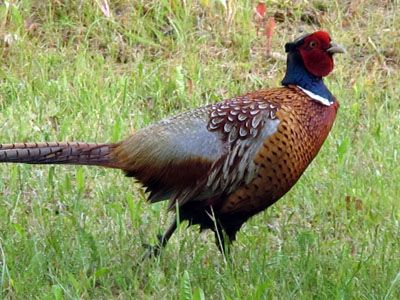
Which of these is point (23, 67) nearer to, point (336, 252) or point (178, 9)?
point (178, 9)

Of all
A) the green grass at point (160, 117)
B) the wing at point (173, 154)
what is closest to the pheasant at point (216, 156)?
the wing at point (173, 154)

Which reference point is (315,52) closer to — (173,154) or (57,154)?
(173,154)

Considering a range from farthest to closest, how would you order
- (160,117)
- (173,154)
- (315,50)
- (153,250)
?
1. (160,117)
2. (315,50)
3. (153,250)
4. (173,154)

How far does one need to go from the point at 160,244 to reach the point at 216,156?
1.51ft

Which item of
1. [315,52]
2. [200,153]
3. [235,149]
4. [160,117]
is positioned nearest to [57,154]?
[200,153]

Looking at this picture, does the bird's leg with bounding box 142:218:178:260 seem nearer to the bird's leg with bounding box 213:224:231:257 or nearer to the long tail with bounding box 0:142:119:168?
the bird's leg with bounding box 213:224:231:257

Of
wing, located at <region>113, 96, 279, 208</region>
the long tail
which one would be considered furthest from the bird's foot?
the long tail

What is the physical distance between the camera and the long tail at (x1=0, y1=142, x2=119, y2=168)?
15.3 ft

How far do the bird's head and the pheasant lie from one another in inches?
10.9

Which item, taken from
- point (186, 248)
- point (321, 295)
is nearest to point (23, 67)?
point (186, 248)

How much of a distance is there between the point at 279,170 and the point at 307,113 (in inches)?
12.0

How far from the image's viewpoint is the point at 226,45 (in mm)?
7281

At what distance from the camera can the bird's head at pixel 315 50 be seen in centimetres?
501

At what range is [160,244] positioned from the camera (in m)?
4.81
